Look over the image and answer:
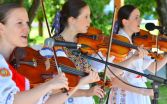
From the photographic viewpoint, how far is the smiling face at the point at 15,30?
70.1 inches

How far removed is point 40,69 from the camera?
2.03 metres

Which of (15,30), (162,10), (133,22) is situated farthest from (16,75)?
(162,10)

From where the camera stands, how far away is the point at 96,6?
29.1ft

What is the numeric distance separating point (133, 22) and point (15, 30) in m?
1.49

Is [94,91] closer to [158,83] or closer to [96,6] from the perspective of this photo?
[158,83]

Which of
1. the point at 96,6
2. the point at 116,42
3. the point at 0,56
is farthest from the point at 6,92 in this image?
the point at 96,6

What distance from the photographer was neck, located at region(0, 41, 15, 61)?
5.99 ft

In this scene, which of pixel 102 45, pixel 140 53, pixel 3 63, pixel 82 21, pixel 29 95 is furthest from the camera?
pixel 102 45

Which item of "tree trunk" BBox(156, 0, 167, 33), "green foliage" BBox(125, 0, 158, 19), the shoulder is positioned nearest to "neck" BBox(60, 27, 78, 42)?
the shoulder

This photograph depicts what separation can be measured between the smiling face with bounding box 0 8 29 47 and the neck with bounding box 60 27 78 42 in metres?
0.67

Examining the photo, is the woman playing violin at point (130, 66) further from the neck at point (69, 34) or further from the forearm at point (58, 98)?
the forearm at point (58, 98)

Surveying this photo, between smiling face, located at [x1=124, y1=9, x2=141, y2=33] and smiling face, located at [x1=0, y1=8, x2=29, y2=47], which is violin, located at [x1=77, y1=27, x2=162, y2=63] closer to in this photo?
smiling face, located at [x1=124, y1=9, x2=141, y2=33]

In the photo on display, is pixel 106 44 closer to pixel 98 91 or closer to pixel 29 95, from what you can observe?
pixel 98 91

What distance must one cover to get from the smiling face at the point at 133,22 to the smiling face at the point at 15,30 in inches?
55.7
